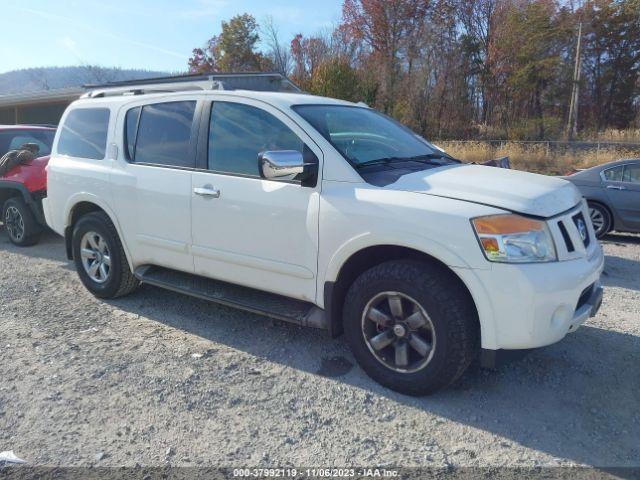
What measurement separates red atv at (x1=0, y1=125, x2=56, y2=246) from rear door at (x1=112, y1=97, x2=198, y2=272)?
11.3ft

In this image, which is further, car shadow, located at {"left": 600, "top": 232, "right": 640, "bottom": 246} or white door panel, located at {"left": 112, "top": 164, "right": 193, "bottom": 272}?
car shadow, located at {"left": 600, "top": 232, "right": 640, "bottom": 246}

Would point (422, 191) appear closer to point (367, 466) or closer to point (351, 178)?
point (351, 178)

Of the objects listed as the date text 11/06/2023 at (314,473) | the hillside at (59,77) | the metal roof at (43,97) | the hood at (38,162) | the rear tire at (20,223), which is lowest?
the date text 11/06/2023 at (314,473)

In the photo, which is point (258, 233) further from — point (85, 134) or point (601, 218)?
point (601, 218)

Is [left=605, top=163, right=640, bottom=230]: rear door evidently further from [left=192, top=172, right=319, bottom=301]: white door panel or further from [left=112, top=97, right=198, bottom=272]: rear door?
[left=112, top=97, right=198, bottom=272]: rear door

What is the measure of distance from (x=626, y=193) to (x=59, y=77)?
197 ft

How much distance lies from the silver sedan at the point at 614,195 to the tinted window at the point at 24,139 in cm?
885

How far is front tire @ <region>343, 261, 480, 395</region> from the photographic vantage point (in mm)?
3141

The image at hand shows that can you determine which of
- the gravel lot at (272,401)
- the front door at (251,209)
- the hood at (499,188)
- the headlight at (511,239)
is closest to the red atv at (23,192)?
the gravel lot at (272,401)

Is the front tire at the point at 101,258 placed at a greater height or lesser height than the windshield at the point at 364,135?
lesser

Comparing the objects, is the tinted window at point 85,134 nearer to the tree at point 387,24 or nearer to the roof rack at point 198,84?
the roof rack at point 198,84

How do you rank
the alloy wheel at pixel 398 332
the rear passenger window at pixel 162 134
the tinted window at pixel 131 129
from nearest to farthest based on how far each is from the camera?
the alloy wheel at pixel 398 332 → the rear passenger window at pixel 162 134 → the tinted window at pixel 131 129

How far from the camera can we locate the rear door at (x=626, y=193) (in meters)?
8.70

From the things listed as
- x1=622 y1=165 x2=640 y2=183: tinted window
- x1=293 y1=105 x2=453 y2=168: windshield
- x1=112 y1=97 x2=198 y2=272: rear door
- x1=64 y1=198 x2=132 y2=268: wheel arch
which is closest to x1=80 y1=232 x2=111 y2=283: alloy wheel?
x1=64 y1=198 x2=132 y2=268: wheel arch
